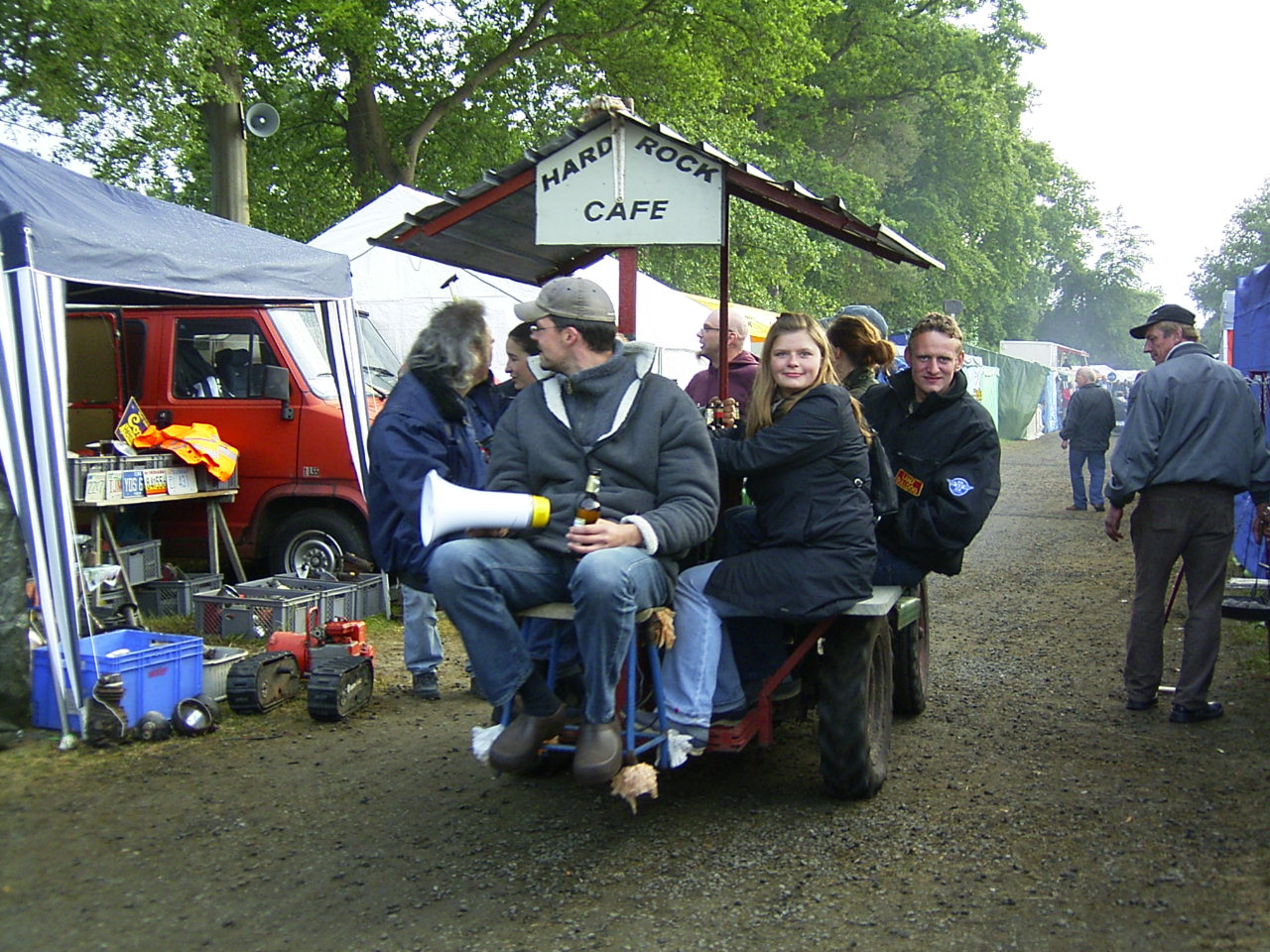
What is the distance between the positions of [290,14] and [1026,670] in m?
16.2

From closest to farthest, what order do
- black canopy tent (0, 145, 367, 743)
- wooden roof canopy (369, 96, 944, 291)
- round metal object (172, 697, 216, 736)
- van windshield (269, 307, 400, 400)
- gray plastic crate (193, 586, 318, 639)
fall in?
wooden roof canopy (369, 96, 944, 291)
black canopy tent (0, 145, 367, 743)
round metal object (172, 697, 216, 736)
gray plastic crate (193, 586, 318, 639)
van windshield (269, 307, 400, 400)

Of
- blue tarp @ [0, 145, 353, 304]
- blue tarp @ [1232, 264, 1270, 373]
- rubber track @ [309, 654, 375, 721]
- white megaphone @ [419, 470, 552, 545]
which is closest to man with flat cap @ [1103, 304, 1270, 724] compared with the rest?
blue tarp @ [1232, 264, 1270, 373]

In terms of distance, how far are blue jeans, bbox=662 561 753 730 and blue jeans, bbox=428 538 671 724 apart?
0.66 ft

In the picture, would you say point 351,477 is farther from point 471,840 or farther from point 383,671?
point 471,840

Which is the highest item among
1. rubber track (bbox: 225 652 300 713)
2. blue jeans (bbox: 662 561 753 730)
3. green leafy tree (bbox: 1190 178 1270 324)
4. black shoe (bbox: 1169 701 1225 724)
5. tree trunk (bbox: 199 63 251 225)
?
green leafy tree (bbox: 1190 178 1270 324)

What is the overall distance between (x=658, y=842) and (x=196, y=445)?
17.3ft

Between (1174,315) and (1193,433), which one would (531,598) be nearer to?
(1193,433)

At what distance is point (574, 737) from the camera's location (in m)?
4.23

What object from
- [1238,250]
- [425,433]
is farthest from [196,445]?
[1238,250]

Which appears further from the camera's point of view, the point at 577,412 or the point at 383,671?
the point at 383,671

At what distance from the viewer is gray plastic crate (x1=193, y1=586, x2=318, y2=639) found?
24.5ft

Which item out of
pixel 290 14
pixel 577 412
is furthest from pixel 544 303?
pixel 290 14

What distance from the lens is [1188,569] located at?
602cm

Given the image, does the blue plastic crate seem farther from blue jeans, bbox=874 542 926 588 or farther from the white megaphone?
blue jeans, bbox=874 542 926 588
